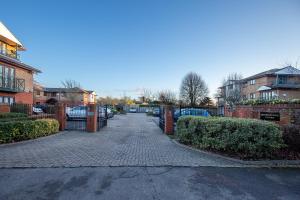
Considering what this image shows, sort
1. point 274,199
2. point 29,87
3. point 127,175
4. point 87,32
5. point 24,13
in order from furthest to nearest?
point 29,87 < point 87,32 < point 24,13 < point 127,175 < point 274,199

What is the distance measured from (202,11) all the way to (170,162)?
9858mm

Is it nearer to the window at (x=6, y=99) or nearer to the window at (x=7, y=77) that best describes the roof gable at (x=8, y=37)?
the window at (x=7, y=77)

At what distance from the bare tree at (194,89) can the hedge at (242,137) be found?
4069 cm

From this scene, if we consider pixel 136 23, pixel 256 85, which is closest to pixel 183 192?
pixel 136 23

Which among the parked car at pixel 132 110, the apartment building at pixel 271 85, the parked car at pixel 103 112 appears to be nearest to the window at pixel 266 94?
the apartment building at pixel 271 85

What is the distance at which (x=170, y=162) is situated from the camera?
6.57 metres

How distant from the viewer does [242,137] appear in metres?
6.90

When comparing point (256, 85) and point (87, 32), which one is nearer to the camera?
point (87, 32)

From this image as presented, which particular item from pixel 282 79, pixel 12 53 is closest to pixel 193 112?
pixel 12 53

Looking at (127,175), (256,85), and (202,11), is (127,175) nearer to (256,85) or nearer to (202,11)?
(202,11)

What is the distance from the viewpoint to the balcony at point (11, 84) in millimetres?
20184

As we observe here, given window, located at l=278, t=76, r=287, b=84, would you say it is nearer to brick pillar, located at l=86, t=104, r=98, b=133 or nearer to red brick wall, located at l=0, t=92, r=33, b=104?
brick pillar, located at l=86, t=104, r=98, b=133

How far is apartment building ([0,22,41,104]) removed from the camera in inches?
809

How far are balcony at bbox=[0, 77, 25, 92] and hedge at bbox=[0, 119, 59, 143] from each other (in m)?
12.5
